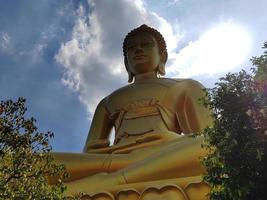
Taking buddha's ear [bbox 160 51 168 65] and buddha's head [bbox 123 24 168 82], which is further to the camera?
buddha's ear [bbox 160 51 168 65]

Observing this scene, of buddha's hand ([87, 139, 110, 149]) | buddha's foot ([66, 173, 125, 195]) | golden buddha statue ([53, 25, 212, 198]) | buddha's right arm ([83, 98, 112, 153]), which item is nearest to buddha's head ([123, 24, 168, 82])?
golden buddha statue ([53, 25, 212, 198])

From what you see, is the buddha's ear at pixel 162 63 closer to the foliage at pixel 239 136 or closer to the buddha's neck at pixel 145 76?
the buddha's neck at pixel 145 76

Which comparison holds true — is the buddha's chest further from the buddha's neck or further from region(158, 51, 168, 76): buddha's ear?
region(158, 51, 168, 76): buddha's ear

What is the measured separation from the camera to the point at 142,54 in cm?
859

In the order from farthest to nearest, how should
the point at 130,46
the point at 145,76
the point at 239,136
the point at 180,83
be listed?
the point at 130,46 < the point at 145,76 < the point at 180,83 < the point at 239,136

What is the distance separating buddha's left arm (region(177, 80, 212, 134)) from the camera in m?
7.48

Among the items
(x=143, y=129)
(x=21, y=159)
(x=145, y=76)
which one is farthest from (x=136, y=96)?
(x=21, y=159)

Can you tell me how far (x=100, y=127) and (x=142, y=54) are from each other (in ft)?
4.45

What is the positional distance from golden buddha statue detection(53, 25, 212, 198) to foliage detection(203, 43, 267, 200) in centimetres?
230

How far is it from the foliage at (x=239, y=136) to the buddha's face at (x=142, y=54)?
4907 mm

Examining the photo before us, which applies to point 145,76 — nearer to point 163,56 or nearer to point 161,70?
point 161,70

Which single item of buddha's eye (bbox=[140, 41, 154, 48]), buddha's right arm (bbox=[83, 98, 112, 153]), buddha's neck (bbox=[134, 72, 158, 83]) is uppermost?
buddha's eye (bbox=[140, 41, 154, 48])

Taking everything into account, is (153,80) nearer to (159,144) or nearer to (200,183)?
(159,144)

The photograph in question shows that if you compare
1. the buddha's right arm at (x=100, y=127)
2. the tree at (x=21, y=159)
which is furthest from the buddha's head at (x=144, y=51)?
the tree at (x=21, y=159)
